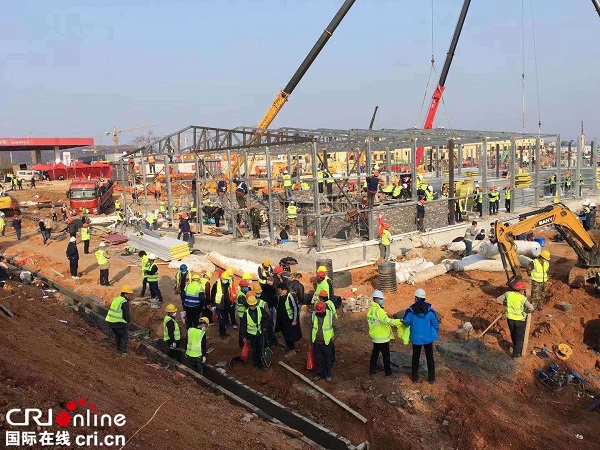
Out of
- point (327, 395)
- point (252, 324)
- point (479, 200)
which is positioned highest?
point (479, 200)

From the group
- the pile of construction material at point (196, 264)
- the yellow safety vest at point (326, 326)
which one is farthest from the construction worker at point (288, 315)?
the pile of construction material at point (196, 264)

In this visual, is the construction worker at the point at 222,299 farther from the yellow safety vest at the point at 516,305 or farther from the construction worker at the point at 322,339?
the yellow safety vest at the point at 516,305

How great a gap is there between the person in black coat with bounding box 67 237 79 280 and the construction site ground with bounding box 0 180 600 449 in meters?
4.80

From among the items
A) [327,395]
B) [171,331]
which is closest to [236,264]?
[171,331]

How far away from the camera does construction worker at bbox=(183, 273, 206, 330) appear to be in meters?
11.5

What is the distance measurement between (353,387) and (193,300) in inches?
168

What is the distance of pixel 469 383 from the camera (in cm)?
944

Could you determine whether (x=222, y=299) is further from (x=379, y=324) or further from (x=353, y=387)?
(x=379, y=324)

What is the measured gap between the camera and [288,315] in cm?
1048

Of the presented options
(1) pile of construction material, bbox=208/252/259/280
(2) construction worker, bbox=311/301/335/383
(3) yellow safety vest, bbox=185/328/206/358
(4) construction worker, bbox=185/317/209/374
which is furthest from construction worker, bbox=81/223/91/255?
(2) construction worker, bbox=311/301/335/383

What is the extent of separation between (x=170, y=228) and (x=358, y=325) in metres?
16.1

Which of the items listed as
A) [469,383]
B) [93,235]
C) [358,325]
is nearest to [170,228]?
[93,235]

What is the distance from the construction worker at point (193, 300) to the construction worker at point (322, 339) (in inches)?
133

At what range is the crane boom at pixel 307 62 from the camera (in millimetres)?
28906
